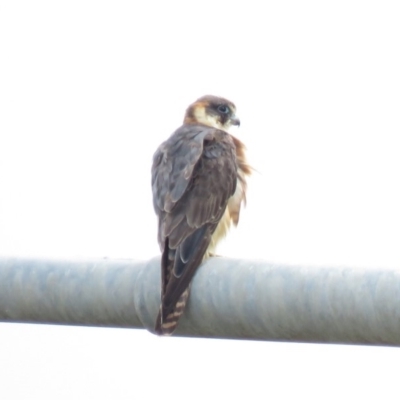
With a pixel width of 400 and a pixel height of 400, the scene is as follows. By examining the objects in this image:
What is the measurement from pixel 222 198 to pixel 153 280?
1907mm

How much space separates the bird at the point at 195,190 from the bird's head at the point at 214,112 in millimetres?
635

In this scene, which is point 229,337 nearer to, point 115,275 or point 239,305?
point 239,305

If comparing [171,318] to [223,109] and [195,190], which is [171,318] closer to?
[195,190]

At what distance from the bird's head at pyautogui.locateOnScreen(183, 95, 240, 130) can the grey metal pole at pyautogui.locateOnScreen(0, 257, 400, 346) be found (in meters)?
3.53

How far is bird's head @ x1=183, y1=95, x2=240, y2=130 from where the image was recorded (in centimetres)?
654

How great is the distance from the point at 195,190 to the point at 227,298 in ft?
7.32

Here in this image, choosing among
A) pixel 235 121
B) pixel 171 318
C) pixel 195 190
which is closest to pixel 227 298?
pixel 171 318

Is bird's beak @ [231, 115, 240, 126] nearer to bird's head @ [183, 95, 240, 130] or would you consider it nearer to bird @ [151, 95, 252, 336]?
bird's head @ [183, 95, 240, 130]

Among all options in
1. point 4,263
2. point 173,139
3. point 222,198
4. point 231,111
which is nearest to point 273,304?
point 4,263

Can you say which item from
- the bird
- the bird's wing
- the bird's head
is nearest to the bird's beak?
the bird's head

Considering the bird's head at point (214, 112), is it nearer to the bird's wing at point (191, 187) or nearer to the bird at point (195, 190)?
the bird at point (195, 190)

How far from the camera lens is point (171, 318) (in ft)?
9.70

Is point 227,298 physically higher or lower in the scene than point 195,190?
higher

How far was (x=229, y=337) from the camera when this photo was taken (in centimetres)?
258
